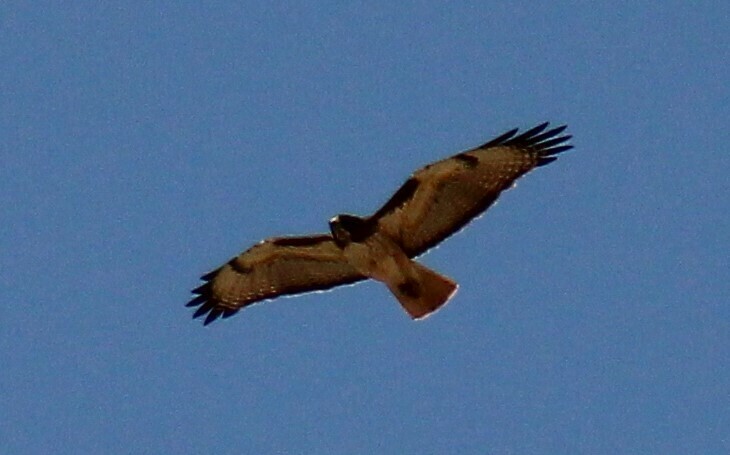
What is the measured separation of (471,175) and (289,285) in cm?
204

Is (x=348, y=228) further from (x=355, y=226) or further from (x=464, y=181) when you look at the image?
(x=464, y=181)

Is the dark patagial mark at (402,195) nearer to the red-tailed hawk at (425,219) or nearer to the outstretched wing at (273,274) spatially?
the red-tailed hawk at (425,219)

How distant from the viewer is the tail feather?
16.9m

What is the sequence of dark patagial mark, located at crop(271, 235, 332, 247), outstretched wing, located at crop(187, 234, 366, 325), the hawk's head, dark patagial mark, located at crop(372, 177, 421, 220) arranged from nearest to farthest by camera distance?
the hawk's head, dark patagial mark, located at crop(372, 177, 421, 220), dark patagial mark, located at crop(271, 235, 332, 247), outstretched wing, located at crop(187, 234, 366, 325)

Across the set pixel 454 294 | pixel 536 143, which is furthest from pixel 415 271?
pixel 536 143

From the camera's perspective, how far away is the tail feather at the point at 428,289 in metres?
16.9

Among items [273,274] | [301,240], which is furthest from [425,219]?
[273,274]

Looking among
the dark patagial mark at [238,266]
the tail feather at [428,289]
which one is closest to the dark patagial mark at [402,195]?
the tail feather at [428,289]

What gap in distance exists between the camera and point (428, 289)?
1689 cm

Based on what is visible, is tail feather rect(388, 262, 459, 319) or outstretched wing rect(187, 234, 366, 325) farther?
outstretched wing rect(187, 234, 366, 325)

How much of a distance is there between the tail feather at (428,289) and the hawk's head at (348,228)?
0.48m

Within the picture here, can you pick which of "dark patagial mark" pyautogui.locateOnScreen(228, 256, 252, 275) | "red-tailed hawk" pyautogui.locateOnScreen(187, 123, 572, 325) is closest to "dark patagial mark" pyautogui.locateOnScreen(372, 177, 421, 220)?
"red-tailed hawk" pyautogui.locateOnScreen(187, 123, 572, 325)

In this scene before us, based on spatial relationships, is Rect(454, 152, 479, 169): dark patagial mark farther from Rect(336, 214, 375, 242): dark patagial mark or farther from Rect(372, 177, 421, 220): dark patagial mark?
Rect(336, 214, 375, 242): dark patagial mark

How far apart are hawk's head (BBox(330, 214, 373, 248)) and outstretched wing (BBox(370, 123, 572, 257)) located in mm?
141
